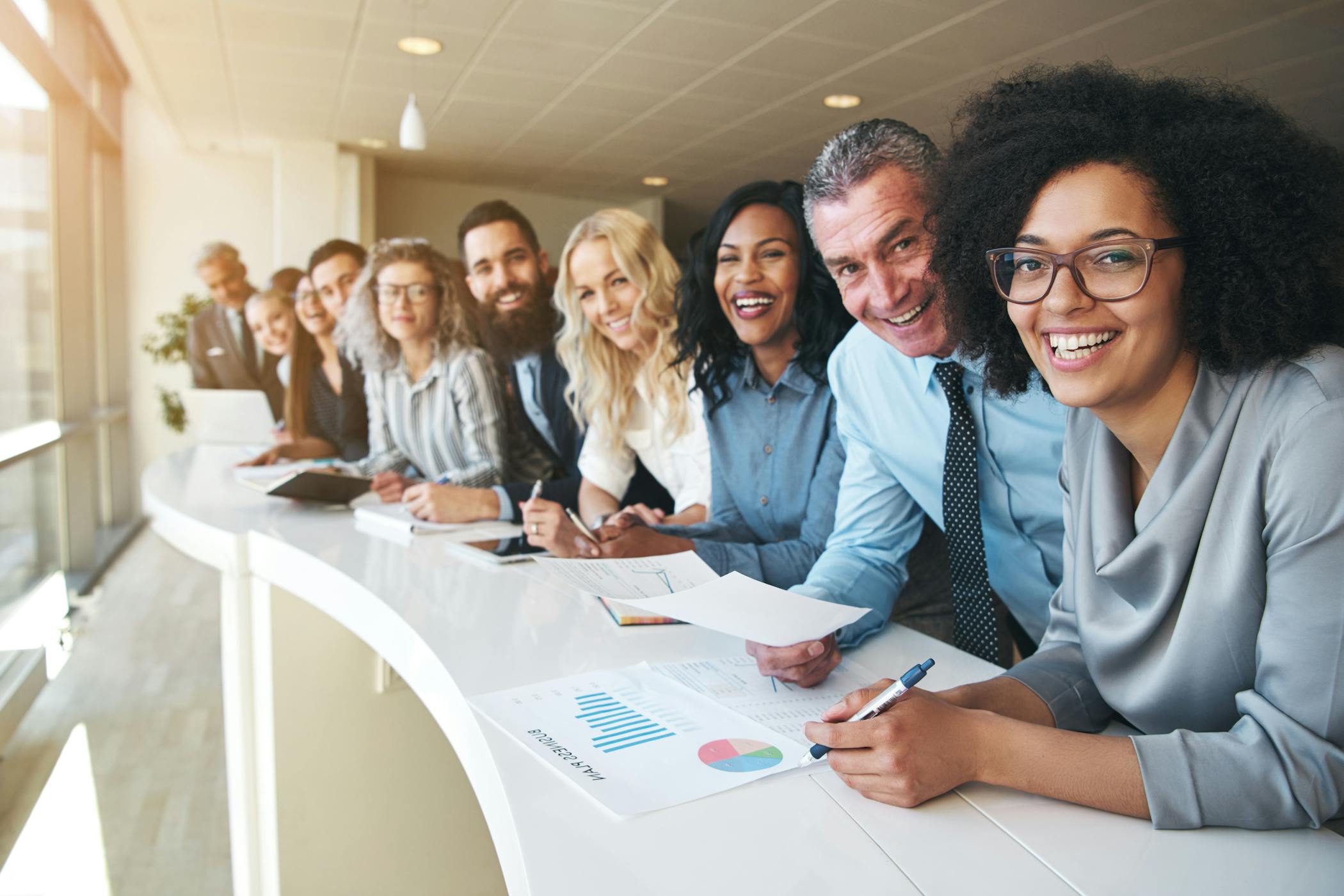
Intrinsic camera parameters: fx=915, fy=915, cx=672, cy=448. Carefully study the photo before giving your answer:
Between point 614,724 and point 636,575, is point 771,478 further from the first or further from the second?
point 614,724

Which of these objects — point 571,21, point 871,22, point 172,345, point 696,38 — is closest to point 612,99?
point 696,38

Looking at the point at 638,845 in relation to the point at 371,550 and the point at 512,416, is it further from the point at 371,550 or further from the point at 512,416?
the point at 512,416

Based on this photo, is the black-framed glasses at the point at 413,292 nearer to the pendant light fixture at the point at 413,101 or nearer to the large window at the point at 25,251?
the pendant light fixture at the point at 413,101

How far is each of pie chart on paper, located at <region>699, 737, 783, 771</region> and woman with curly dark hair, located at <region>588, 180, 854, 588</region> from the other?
865 millimetres

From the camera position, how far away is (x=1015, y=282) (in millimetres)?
1074

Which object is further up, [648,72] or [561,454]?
[648,72]

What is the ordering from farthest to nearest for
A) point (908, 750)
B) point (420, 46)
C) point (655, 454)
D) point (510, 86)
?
point (510, 86), point (420, 46), point (655, 454), point (908, 750)

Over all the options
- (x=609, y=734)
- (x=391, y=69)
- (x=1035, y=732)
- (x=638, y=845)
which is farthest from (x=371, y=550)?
(x=391, y=69)

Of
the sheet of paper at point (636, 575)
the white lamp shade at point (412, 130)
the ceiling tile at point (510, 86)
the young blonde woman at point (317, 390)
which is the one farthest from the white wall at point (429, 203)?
the sheet of paper at point (636, 575)

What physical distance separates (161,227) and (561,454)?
20.4 feet

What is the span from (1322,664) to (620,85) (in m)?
5.84

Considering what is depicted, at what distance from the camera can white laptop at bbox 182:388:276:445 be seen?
488 centimetres

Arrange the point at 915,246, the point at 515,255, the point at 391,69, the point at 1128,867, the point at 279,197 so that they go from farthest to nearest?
the point at 279,197 < the point at 391,69 < the point at 515,255 < the point at 915,246 < the point at 1128,867

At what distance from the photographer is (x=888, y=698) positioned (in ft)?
2.96
